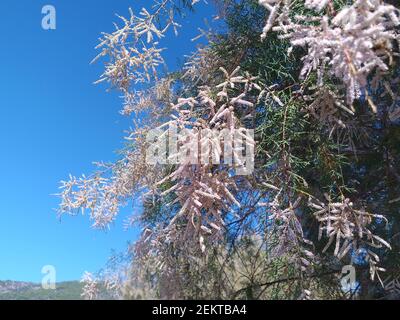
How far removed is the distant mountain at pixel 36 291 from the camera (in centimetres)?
725

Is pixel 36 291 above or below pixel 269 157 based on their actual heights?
below

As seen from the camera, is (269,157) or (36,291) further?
(36,291)

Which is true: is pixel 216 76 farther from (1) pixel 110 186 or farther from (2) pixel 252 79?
(1) pixel 110 186

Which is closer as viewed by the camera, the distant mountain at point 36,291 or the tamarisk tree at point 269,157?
the tamarisk tree at point 269,157

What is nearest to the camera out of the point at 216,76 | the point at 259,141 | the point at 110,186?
the point at 259,141

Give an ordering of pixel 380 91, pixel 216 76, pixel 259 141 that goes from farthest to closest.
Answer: pixel 216 76
pixel 380 91
pixel 259 141

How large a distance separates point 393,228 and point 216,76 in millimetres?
2469

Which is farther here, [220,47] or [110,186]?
[110,186]

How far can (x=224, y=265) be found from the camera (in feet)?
24.5

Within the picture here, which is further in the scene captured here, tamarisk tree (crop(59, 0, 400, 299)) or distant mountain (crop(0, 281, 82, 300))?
distant mountain (crop(0, 281, 82, 300))

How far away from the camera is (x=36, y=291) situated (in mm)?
8594

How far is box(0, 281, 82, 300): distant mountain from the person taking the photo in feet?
23.8
